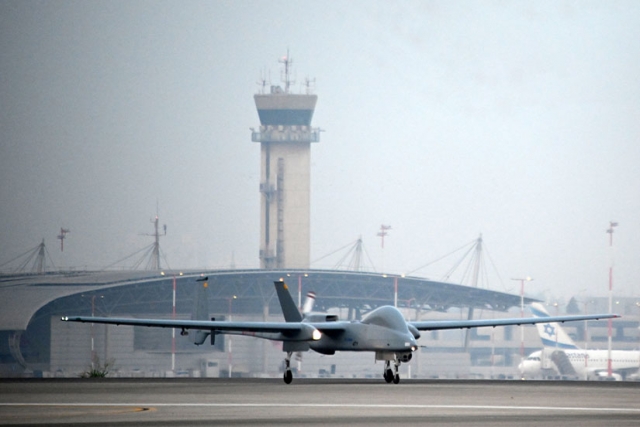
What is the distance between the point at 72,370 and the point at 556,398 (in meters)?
156

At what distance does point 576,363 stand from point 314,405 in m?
148

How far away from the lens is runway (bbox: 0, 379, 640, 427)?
26.2 meters

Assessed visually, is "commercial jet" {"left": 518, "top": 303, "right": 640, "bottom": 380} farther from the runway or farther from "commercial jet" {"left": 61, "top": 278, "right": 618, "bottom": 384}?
the runway

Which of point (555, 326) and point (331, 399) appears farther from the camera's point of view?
point (555, 326)

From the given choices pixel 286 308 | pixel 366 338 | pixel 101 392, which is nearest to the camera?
pixel 101 392

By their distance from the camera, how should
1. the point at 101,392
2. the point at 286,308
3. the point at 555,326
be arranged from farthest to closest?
the point at 555,326 → the point at 286,308 → the point at 101,392

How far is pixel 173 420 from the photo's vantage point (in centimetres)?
2652

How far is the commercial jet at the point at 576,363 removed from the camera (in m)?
164

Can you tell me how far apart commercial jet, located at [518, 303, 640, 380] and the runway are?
121m

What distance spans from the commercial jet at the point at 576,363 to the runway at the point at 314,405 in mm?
121359

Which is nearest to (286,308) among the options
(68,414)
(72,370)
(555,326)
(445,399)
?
(445,399)

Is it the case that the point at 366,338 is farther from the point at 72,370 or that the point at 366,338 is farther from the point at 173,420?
the point at 72,370

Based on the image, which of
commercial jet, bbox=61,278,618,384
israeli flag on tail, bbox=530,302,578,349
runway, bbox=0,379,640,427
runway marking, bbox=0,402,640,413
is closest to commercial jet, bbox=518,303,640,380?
israeli flag on tail, bbox=530,302,578,349

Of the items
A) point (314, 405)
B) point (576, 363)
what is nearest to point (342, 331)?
point (314, 405)
